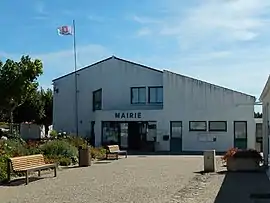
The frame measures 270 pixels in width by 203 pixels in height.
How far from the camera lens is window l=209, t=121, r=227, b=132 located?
138 ft

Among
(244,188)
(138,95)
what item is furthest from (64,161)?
(138,95)

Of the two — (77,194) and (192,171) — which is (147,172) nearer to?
(192,171)

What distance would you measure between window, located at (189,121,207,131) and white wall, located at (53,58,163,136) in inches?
124

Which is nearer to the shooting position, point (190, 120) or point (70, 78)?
point (190, 120)

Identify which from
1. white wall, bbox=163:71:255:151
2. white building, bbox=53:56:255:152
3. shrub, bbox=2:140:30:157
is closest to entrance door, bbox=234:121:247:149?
white building, bbox=53:56:255:152

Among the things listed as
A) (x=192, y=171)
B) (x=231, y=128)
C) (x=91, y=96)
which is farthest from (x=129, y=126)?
(x=192, y=171)

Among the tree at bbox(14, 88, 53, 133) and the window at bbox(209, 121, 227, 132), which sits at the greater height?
the tree at bbox(14, 88, 53, 133)

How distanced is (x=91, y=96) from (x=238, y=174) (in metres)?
27.3

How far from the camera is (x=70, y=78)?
160ft

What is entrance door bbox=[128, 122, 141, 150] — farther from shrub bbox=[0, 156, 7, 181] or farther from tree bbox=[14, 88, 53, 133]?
shrub bbox=[0, 156, 7, 181]

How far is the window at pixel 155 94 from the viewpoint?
44.9 meters

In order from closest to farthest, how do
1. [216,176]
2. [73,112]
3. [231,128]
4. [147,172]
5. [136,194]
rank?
[136,194], [216,176], [147,172], [231,128], [73,112]

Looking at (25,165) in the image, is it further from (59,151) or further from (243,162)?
(243,162)

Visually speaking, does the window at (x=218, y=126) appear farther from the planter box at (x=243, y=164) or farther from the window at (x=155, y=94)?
the planter box at (x=243, y=164)
